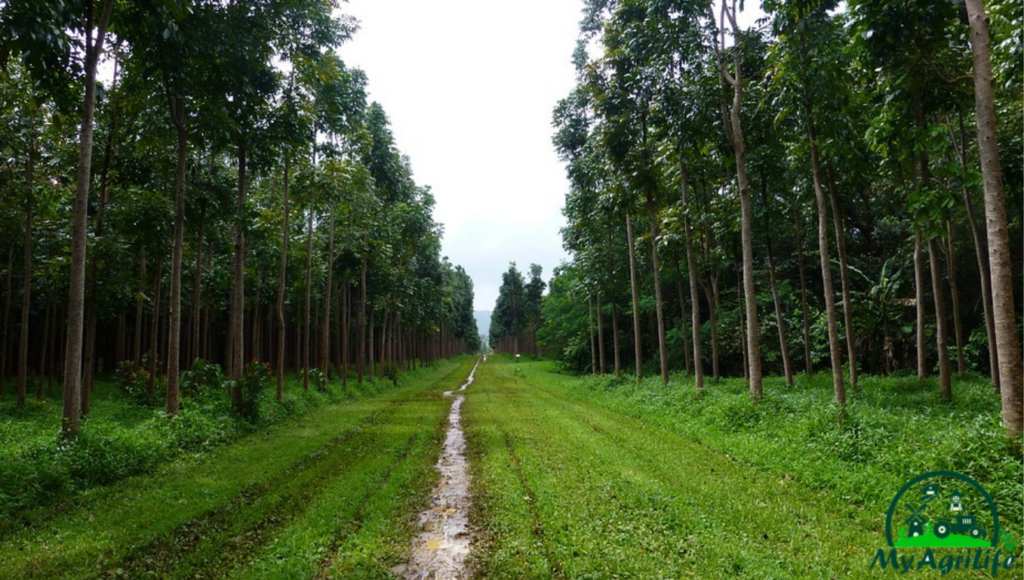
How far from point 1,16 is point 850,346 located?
698 inches

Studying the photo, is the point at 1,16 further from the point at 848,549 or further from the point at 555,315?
the point at 555,315

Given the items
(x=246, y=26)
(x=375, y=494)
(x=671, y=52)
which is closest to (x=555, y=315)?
(x=671, y=52)

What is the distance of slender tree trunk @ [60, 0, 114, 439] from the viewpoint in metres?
8.84

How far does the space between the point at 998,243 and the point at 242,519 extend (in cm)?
1051

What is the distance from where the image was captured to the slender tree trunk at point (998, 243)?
21.9 ft

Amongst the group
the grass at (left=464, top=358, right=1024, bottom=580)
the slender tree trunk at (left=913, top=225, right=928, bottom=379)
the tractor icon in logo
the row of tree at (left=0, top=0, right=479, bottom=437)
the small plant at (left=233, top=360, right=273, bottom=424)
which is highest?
the row of tree at (left=0, top=0, right=479, bottom=437)

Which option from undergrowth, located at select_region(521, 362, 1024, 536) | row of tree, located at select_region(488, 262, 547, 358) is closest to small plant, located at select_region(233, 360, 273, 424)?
undergrowth, located at select_region(521, 362, 1024, 536)

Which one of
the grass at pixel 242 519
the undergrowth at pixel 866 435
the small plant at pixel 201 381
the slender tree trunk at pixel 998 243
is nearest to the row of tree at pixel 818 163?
the slender tree trunk at pixel 998 243

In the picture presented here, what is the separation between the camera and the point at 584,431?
12164 millimetres

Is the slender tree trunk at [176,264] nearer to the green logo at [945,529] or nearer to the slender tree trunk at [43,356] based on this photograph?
the slender tree trunk at [43,356]

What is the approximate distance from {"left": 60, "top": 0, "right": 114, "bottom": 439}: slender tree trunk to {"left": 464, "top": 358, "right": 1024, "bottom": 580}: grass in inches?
281

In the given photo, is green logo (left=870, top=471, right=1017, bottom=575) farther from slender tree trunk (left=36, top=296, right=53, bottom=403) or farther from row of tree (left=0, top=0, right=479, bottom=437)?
slender tree trunk (left=36, top=296, right=53, bottom=403)

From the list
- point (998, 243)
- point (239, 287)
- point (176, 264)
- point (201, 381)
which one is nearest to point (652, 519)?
point (998, 243)

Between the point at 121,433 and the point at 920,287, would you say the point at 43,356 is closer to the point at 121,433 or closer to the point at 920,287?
the point at 121,433
